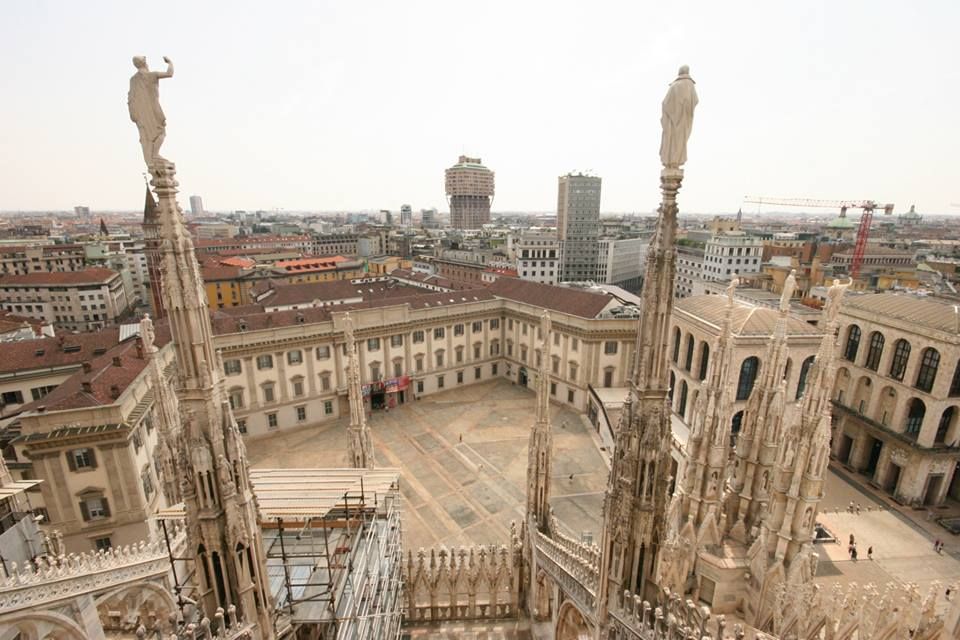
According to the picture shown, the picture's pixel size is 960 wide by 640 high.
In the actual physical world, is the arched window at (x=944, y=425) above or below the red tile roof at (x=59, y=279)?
below

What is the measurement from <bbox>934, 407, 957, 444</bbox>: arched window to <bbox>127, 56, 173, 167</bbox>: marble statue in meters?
48.4

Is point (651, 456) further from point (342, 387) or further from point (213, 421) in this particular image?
point (342, 387)

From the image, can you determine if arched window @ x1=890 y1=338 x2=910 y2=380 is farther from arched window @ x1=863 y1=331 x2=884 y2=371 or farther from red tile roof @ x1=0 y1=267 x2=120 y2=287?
red tile roof @ x1=0 y1=267 x2=120 y2=287

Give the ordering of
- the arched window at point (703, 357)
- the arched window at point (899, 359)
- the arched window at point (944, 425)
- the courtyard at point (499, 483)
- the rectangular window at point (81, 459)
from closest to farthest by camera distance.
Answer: the rectangular window at point (81, 459), the courtyard at point (499, 483), the arched window at point (944, 425), the arched window at point (899, 359), the arched window at point (703, 357)

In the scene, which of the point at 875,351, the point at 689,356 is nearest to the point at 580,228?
the point at 689,356

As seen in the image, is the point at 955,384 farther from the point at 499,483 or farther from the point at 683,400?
the point at 499,483

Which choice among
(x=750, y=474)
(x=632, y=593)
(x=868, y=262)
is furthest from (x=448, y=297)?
(x=868, y=262)

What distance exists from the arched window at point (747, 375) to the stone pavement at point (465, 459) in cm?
1324

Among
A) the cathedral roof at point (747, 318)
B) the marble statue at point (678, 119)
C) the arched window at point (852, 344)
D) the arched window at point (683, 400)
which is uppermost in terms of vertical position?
the marble statue at point (678, 119)

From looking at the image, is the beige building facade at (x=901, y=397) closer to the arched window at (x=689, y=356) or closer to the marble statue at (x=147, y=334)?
the arched window at (x=689, y=356)

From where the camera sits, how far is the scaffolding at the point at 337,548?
13484mm

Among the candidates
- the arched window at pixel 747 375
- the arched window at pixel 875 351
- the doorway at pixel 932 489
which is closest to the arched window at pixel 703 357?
the arched window at pixel 747 375

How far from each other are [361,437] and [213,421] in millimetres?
12433

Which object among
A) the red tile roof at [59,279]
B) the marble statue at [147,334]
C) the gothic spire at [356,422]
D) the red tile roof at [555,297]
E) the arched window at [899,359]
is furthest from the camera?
the red tile roof at [59,279]
